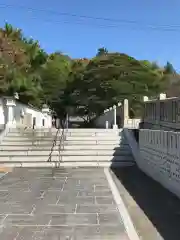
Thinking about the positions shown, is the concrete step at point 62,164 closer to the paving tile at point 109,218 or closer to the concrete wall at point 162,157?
the concrete wall at point 162,157

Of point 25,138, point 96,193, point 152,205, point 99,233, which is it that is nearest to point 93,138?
point 25,138

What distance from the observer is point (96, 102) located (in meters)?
34.6

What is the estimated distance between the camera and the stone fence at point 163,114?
16998mm

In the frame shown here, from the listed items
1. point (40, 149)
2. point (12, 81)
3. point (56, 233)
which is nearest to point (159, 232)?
point (56, 233)

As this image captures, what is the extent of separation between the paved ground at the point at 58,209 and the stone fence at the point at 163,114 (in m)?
5.64

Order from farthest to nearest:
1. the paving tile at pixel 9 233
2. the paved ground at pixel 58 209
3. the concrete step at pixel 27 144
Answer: the concrete step at pixel 27 144 < the paved ground at pixel 58 209 < the paving tile at pixel 9 233

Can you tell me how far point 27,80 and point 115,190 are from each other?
16.3 meters

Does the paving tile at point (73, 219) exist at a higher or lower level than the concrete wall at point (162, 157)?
lower

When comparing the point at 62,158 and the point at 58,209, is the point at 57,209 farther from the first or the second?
the point at 62,158

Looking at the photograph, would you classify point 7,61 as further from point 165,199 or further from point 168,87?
point 168,87

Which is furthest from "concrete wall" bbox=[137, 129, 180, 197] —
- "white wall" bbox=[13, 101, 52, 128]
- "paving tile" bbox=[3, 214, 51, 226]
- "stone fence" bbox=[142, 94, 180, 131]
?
"white wall" bbox=[13, 101, 52, 128]

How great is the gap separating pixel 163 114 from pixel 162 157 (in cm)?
829

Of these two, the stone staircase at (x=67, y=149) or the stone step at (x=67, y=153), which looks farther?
the stone step at (x=67, y=153)

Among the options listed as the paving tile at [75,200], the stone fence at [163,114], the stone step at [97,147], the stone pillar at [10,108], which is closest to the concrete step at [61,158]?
the stone step at [97,147]
